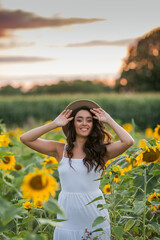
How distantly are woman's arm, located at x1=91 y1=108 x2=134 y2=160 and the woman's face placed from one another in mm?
55

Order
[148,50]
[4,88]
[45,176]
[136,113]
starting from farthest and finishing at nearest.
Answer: [148,50]
[4,88]
[136,113]
[45,176]

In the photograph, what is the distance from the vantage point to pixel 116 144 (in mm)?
2480

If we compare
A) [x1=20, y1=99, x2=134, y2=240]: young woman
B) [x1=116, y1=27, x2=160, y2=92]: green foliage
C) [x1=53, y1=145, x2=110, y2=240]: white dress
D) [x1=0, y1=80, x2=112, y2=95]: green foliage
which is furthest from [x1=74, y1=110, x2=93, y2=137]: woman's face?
[x1=0, y1=80, x2=112, y2=95]: green foliage

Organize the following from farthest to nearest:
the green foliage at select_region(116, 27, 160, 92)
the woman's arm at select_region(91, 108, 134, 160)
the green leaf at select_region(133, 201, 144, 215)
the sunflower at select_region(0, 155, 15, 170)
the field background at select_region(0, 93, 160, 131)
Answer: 1. the green foliage at select_region(116, 27, 160, 92)
2. the field background at select_region(0, 93, 160, 131)
3. the sunflower at select_region(0, 155, 15, 170)
4. the woman's arm at select_region(91, 108, 134, 160)
5. the green leaf at select_region(133, 201, 144, 215)

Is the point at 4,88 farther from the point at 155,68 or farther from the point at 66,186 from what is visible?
the point at 66,186

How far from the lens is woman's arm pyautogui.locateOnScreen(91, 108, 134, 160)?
2441 millimetres

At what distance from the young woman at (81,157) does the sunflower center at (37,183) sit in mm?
1064

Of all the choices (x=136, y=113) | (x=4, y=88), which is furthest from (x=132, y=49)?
(x=136, y=113)

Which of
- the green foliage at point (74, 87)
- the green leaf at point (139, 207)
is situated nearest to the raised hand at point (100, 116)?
the green leaf at point (139, 207)

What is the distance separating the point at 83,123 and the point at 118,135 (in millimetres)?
253

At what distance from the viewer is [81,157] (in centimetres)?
246

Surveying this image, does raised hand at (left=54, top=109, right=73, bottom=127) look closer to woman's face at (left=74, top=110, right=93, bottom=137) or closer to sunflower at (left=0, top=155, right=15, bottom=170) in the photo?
woman's face at (left=74, top=110, right=93, bottom=137)

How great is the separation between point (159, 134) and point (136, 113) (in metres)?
11.8

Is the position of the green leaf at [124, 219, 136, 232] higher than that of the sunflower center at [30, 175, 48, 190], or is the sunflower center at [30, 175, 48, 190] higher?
the sunflower center at [30, 175, 48, 190]
